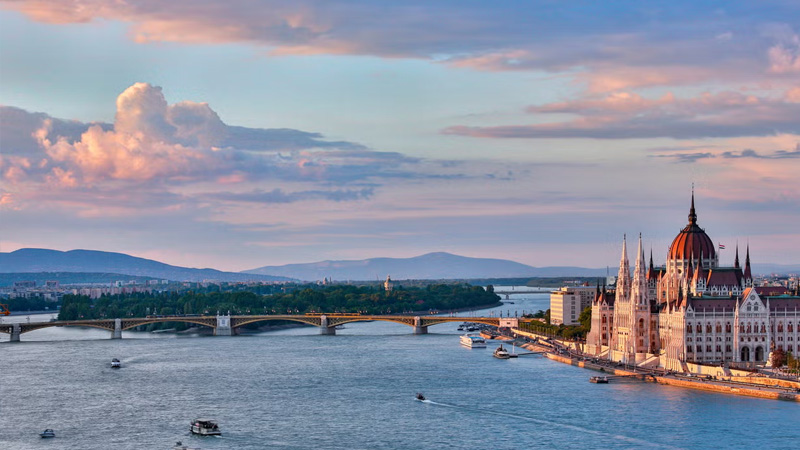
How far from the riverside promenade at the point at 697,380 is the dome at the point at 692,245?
12.0m

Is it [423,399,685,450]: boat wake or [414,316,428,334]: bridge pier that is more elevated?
[414,316,428,334]: bridge pier

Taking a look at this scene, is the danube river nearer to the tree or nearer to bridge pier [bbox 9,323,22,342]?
the tree

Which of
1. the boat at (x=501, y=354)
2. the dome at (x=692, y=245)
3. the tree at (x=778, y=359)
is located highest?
the dome at (x=692, y=245)

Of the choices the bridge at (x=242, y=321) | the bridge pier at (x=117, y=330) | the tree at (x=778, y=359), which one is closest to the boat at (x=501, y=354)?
the bridge at (x=242, y=321)

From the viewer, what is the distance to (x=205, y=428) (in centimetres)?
6838

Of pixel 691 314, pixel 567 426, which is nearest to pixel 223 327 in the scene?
pixel 691 314

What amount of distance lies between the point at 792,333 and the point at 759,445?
3633 centimetres

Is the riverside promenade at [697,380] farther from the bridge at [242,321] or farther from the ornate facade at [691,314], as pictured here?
the bridge at [242,321]

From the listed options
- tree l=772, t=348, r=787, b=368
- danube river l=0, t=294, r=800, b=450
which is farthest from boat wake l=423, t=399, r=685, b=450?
tree l=772, t=348, r=787, b=368

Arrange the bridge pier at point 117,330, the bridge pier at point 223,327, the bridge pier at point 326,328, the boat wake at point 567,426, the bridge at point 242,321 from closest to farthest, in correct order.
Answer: the boat wake at point 567,426
the bridge pier at point 117,330
the bridge at point 242,321
the bridge pier at point 223,327
the bridge pier at point 326,328

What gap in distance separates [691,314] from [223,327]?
69.4 meters

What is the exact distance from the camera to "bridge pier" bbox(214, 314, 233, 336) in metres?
152

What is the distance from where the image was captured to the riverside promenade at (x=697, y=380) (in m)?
82.8

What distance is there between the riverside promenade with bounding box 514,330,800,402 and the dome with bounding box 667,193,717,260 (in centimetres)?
1201
